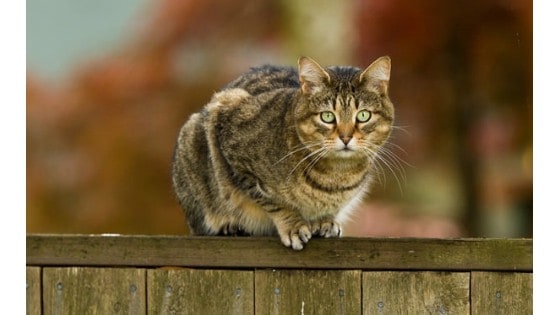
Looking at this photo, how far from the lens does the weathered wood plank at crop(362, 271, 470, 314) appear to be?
8.75 feet

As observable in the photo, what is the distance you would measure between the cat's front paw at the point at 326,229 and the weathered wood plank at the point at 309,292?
246mm

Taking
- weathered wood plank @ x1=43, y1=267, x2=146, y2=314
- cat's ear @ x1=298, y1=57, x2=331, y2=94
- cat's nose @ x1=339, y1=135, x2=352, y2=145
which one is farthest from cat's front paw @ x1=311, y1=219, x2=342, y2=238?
weathered wood plank @ x1=43, y1=267, x2=146, y2=314

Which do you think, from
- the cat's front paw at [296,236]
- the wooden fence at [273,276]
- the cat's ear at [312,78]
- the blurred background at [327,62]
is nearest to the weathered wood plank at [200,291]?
the wooden fence at [273,276]

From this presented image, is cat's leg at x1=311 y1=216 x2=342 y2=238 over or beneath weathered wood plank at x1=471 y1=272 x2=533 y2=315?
over

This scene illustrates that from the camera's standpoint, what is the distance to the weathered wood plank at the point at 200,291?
2.72 m

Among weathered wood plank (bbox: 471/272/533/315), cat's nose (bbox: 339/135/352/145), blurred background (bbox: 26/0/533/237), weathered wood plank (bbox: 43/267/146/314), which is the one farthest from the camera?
blurred background (bbox: 26/0/533/237)

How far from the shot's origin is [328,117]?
2.92m

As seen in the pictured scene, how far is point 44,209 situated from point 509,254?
14.2 feet

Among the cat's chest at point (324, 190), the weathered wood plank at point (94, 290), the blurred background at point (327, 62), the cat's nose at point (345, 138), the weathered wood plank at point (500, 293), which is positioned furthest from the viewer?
the blurred background at point (327, 62)

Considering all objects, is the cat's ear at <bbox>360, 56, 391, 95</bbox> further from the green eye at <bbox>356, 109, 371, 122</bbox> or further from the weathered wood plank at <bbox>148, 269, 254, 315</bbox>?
the weathered wood plank at <bbox>148, 269, 254, 315</bbox>

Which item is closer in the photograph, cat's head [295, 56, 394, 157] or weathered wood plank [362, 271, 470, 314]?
weathered wood plank [362, 271, 470, 314]

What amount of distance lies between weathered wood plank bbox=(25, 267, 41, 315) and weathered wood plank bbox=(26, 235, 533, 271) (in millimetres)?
27

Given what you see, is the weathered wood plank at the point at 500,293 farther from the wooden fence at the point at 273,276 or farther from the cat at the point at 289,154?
the cat at the point at 289,154

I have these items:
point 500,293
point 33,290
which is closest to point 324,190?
point 500,293
